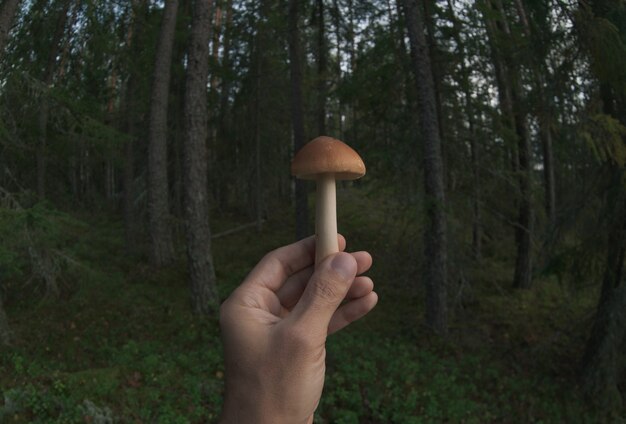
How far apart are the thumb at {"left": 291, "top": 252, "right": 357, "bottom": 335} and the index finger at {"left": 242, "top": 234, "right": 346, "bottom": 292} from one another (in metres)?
0.45

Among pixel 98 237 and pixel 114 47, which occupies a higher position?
pixel 114 47

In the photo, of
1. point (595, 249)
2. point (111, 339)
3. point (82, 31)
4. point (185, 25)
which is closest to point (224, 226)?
point (185, 25)

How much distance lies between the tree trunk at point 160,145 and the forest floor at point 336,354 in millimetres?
781

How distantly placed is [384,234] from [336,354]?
8.36 meters

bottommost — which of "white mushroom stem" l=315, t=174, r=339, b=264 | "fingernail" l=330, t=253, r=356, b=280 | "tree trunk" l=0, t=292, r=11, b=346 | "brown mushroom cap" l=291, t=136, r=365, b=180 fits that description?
"tree trunk" l=0, t=292, r=11, b=346

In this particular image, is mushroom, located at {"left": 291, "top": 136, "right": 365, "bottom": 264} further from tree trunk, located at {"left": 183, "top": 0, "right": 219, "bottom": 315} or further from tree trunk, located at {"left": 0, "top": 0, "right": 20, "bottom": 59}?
tree trunk, located at {"left": 183, "top": 0, "right": 219, "bottom": 315}

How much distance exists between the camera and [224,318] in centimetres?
215

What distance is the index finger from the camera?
254 centimetres

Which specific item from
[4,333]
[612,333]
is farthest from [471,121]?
[4,333]

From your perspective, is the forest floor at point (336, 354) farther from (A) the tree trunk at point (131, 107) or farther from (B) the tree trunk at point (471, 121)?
(A) the tree trunk at point (131, 107)

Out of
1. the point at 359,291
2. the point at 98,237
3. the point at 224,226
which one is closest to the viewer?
the point at 359,291

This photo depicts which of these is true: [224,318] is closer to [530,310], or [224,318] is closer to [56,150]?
[56,150]

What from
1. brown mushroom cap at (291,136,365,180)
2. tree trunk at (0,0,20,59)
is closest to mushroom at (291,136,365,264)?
brown mushroom cap at (291,136,365,180)

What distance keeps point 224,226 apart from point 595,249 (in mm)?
14843
